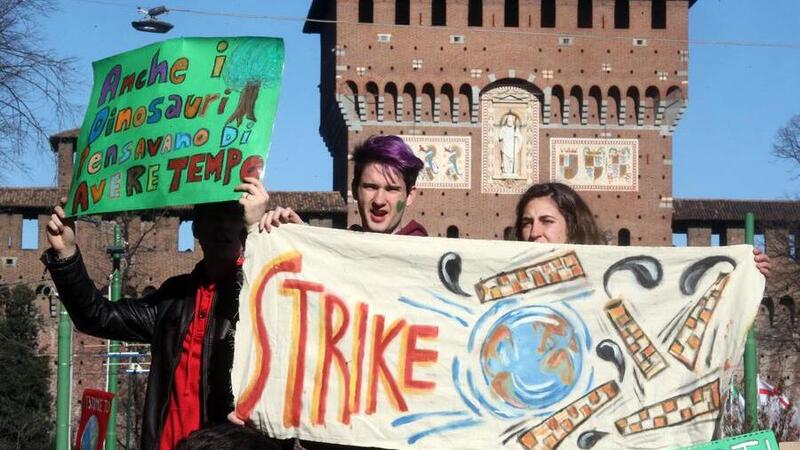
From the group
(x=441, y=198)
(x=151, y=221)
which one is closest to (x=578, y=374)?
(x=441, y=198)

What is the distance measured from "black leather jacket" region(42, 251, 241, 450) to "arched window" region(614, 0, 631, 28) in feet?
112

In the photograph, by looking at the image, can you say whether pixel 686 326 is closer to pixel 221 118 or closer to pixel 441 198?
pixel 221 118

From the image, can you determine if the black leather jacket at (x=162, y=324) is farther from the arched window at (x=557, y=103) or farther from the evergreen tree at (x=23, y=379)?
the arched window at (x=557, y=103)

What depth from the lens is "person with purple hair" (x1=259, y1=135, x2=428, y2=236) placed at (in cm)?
430

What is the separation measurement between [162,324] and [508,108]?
106ft

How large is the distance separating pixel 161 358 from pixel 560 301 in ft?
4.03

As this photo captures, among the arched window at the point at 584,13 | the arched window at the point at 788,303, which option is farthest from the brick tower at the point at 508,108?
the arched window at the point at 788,303

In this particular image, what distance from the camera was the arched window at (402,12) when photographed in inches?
1463

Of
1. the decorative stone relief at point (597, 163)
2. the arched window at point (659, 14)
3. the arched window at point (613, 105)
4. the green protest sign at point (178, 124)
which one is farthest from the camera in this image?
the arched window at point (659, 14)

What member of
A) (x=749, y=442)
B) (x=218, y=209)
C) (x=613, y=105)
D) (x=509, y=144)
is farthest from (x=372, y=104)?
(x=749, y=442)

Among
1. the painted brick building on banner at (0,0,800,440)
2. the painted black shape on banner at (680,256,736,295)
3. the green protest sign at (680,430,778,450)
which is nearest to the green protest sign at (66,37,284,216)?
the painted black shape on banner at (680,256,736,295)

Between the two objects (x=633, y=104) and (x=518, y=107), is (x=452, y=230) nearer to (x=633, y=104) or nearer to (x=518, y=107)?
(x=518, y=107)

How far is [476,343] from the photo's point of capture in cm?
423

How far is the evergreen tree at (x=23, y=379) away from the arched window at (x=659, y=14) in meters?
18.1
